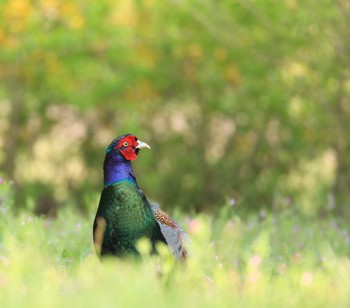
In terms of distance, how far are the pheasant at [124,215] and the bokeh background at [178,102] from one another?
622cm

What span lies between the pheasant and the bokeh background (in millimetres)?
6219

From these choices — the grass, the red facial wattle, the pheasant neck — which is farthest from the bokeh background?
the grass

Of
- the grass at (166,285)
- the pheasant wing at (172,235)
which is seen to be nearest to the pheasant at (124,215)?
the pheasant wing at (172,235)

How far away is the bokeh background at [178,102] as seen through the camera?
12406 millimetres

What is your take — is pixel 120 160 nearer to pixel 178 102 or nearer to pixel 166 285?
pixel 166 285

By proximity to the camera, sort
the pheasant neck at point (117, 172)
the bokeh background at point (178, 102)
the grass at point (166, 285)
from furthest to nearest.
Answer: the bokeh background at point (178, 102) < the pheasant neck at point (117, 172) < the grass at point (166, 285)

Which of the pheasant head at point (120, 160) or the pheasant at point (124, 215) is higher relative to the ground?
the pheasant head at point (120, 160)

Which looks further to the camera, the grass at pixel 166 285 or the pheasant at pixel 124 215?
the pheasant at pixel 124 215

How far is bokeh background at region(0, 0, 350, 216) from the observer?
12.4 m

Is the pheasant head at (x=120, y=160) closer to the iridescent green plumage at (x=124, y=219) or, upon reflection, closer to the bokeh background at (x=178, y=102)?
the iridescent green plumage at (x=124, y=219)

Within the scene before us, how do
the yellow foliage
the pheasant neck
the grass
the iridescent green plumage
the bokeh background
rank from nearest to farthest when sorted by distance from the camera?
the grass, the iridescent green plumage, the pheasant neck, the bokeh background, the yellow foliage

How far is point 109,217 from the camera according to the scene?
5.56 m

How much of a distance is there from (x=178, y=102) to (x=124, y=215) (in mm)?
9611

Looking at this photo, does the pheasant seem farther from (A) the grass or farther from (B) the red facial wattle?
(A) the grass
